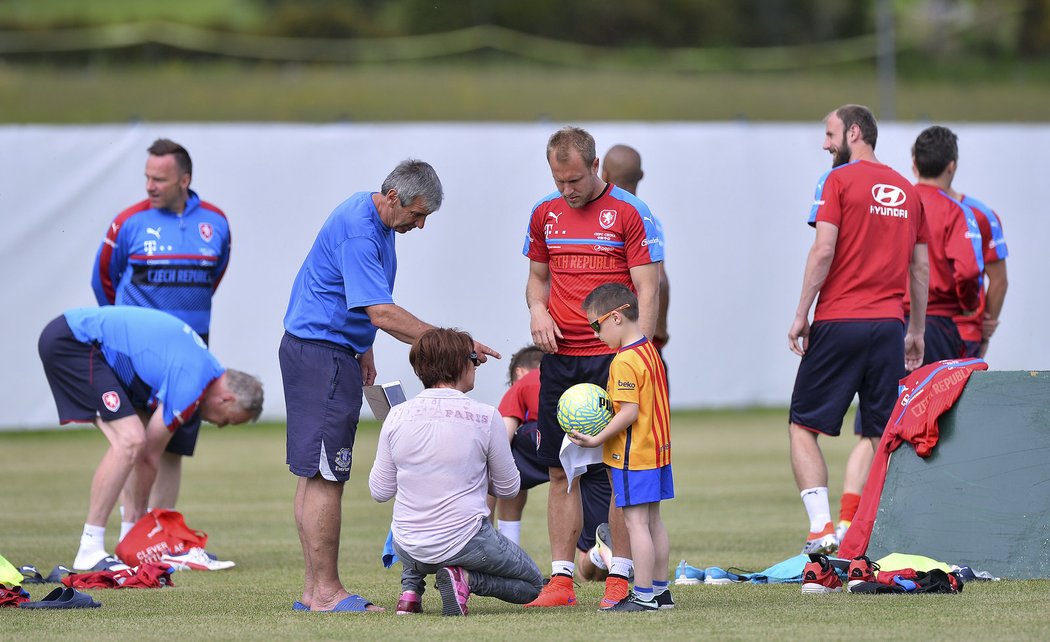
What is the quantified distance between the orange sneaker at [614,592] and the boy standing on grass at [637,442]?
0.04 metres

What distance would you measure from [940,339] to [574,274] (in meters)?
3.24

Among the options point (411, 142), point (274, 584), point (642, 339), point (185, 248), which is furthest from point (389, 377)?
point (642, 339)

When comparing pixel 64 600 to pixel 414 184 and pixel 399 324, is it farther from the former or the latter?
pixel 414 184

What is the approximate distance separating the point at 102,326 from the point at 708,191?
9.26 m

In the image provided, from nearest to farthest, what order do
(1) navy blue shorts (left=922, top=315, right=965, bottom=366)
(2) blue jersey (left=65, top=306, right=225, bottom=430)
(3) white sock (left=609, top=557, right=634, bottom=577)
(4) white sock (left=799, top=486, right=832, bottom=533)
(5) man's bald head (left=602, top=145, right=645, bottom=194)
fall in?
(3) white sock (left=609, top=557, right=634, bottom=577), (4) white sock (left=799, top=486, right=832, bottom=533), (5) man's bald head (left=602, top=145, right=645, bottom=194), (2) blue jersey (left=65, top=306, right=225, bottom=430), (1) navy blue shorts (left=922, top=315, right=965, bottom=366)

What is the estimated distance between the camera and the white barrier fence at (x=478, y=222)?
48.9 feet

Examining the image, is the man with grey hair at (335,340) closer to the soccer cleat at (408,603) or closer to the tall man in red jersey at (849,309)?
the soccer cleat at (408,603)

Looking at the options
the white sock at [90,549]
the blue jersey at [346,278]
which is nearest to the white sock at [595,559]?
the blue jersey at [346,278]

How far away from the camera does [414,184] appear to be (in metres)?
6.34

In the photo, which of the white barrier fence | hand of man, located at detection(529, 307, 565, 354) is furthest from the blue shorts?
the white barrier fence

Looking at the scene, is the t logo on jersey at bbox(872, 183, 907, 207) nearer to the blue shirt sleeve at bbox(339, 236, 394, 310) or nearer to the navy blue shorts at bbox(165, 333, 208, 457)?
the blue shirt sleeve at bbox(339, 236, 394, 310)

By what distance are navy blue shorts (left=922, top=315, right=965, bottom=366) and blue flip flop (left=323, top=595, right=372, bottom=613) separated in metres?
4.19

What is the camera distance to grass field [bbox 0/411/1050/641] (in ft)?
18.5

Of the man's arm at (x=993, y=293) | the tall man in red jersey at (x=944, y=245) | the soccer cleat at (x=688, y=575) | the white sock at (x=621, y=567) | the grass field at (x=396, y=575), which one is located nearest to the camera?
the grass field at (x=396, y=575)
